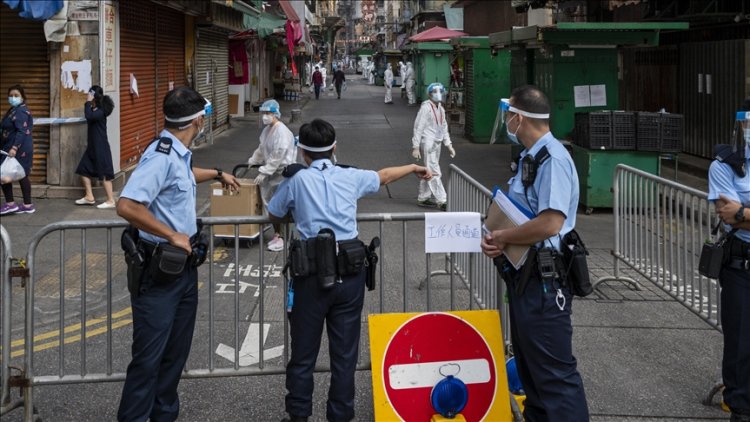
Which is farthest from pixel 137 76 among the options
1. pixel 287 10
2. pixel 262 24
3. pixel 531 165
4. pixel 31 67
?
pixel 287 10

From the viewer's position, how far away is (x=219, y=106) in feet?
77.3

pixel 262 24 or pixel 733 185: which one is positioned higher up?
pixel 262 24

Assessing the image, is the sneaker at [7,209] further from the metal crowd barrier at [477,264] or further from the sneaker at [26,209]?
the metal crowd barrier at [477,264]

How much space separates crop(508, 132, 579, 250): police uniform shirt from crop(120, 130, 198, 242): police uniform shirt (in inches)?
70.3

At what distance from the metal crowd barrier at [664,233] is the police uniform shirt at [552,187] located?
2246 millimetres

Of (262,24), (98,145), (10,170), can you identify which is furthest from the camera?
(262,24)

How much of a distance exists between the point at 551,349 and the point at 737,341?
1371mm

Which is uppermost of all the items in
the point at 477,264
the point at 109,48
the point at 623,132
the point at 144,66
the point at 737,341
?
the point at 144,66

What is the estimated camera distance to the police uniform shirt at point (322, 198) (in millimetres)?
4531

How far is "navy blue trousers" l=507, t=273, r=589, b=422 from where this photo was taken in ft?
13.7

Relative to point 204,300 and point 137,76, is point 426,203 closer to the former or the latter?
point 204,300

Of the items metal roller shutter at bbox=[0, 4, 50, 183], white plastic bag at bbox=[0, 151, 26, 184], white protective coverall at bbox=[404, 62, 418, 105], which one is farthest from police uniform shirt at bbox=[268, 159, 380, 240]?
white protective coverall at bbox=[404, 62, 418, 105]

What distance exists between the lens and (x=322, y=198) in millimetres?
4539

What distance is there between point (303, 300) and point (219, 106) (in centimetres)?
1978
